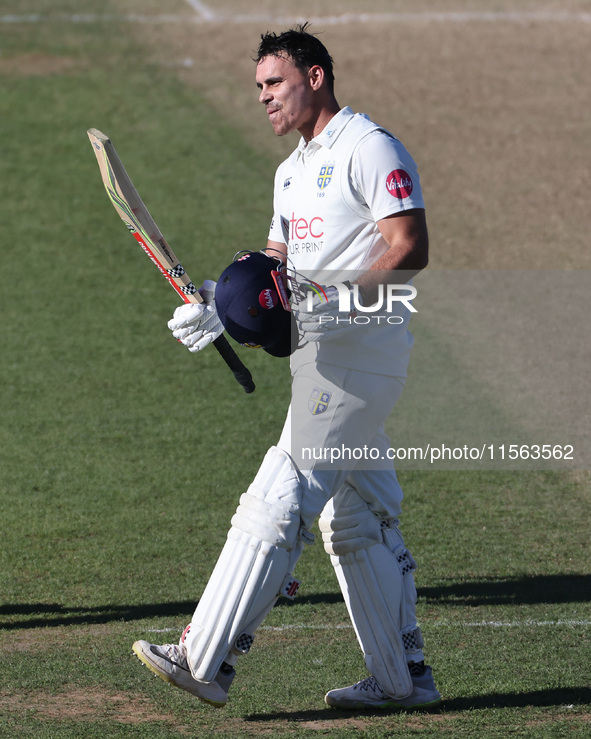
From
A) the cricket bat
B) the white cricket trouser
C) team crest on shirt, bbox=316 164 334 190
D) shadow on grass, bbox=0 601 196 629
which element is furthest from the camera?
shadow on grass, bbox=0 601 196 629

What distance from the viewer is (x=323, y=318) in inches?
140

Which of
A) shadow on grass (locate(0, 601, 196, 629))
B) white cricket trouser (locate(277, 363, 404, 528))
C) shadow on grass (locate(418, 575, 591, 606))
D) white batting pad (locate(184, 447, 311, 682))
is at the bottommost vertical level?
shadow on grass (locate(418, 575, 591, 606))

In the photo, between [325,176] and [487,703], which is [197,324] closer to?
[325,176]

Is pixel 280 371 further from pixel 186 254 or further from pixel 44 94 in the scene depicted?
pixel 44 94

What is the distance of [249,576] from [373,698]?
72 cm

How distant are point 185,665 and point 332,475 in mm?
771

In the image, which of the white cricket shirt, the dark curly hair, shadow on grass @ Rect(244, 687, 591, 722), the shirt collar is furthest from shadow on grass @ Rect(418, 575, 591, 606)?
the dark curly hair

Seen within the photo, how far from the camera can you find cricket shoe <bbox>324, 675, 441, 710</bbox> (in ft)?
12.5

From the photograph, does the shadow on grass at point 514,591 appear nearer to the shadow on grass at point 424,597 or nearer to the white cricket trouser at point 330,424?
the shadow on grass at point 424,597

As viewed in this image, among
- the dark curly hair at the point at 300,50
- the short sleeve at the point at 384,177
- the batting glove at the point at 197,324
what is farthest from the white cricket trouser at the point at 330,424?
the dark curly hair at the point at 300,50

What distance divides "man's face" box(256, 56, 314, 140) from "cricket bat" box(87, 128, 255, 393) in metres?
0.60

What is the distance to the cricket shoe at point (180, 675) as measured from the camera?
3477mm

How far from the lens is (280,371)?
8.21 m

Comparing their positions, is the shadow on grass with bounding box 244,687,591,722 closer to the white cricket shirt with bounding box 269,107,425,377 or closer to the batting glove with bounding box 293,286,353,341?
the white cricket shirt with bounding box 269,107,425,377
